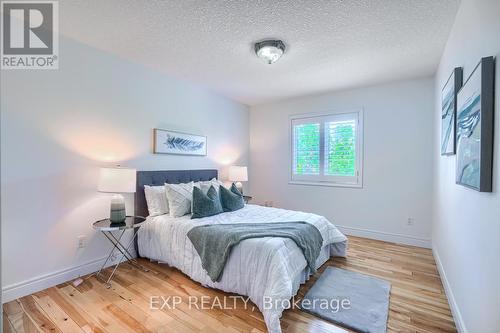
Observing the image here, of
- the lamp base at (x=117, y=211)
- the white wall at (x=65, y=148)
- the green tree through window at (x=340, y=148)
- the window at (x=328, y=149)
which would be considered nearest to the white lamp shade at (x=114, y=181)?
the lamp base at (x=117, y=211)

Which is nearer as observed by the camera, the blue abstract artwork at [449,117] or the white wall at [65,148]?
the blue abstract artwork at [449,117]

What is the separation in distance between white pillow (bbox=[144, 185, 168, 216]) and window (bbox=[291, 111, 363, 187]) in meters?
2.47

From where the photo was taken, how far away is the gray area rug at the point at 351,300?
199 cm

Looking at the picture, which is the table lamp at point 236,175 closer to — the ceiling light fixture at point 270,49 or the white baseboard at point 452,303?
the ceiling light fixture at point 270,49

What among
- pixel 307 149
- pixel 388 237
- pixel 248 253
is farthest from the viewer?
pixel 307 149

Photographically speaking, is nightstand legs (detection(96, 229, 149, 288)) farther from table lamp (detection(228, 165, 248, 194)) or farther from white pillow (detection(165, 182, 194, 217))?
table lamp (detection(228, 165, 248, 194))

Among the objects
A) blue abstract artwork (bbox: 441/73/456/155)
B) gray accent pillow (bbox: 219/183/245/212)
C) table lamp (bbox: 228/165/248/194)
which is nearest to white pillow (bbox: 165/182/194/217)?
gray accent pillow (bbox: 219/183/245/212)

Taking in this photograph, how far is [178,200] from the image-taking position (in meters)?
3.05

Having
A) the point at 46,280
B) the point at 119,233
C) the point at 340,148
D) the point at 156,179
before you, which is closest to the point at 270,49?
the point at 156,179

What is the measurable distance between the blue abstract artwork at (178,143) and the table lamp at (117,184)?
0.82 meters

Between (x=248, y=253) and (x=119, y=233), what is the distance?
1.76 metres

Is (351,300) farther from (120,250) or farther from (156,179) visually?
(156,179)

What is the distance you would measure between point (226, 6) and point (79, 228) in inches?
104

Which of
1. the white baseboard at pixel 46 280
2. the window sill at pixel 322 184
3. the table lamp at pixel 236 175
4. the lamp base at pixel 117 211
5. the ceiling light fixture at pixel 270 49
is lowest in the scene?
the white baseboard at pixel 46 280
